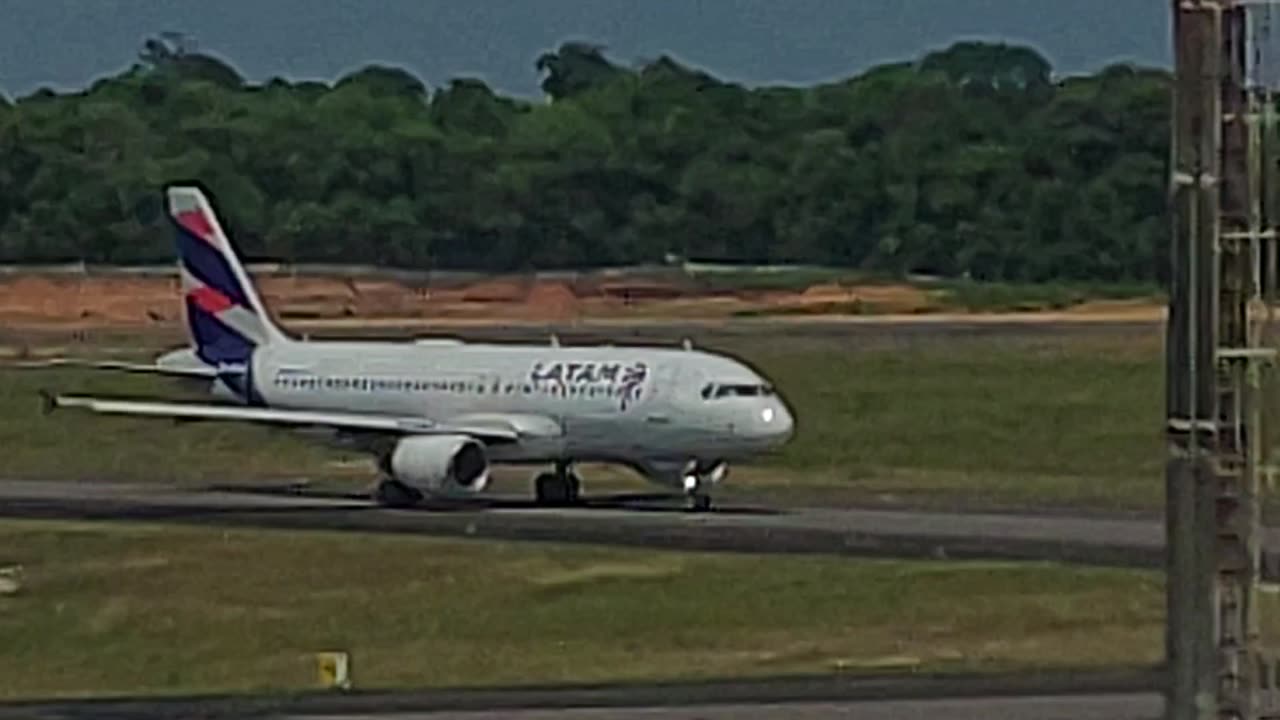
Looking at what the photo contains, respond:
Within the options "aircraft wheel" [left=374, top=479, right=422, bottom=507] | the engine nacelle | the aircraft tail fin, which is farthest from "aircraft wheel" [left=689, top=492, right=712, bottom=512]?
the aircraft tail fin

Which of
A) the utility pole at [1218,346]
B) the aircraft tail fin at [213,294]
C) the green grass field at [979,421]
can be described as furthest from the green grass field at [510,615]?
the utility pole at [1218,346]

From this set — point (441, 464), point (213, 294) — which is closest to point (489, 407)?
point (441, 464)

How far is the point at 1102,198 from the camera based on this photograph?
171375mm

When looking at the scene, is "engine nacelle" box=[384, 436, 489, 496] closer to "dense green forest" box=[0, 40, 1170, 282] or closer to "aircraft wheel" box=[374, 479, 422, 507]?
"aircraft wheel" box=[374, 479, 422, 507]

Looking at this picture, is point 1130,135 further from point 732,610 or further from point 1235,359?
point 1235,359

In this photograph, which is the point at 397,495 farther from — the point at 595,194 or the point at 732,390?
the point at 595,194

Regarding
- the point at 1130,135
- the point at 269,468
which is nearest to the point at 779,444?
the point at 269,468

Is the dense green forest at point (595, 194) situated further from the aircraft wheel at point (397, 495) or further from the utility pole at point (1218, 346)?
the utility pole at point (1218, 346)

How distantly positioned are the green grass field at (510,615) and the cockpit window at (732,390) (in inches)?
363

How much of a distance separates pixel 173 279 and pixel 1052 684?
448 feet

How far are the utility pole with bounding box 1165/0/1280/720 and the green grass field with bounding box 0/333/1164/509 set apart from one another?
5216 cm

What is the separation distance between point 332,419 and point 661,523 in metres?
11.4

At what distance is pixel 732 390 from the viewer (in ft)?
205

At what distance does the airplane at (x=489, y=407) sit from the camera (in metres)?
62.7
